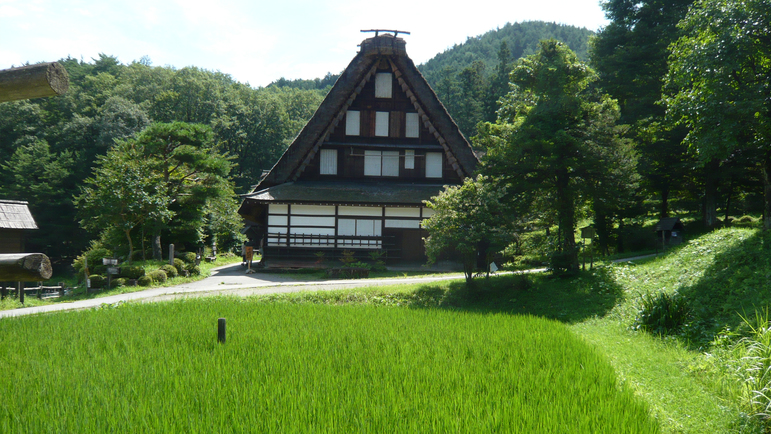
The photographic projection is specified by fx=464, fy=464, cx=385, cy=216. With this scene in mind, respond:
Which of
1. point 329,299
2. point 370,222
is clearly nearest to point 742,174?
point 370,222

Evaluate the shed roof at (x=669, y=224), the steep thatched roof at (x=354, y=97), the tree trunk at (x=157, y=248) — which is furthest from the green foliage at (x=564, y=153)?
the tree trunk at (x=157, y=248)

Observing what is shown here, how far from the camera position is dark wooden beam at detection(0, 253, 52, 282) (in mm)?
3449

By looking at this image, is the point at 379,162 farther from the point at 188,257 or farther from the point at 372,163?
the point at 188,257

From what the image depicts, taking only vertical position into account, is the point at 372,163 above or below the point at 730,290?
above

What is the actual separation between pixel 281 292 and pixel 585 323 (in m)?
8.55

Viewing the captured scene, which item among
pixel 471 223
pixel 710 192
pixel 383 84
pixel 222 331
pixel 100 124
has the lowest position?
pixel 222 331

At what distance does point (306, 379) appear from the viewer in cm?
525

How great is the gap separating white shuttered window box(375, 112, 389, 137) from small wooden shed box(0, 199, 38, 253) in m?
18.2

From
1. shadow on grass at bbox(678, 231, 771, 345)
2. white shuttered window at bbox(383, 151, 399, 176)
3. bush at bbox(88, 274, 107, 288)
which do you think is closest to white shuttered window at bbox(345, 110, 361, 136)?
white shuttered window at bbox(383, 151, 399, 176)

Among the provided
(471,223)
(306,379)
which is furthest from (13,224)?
(306,379)

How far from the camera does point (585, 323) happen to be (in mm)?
10797

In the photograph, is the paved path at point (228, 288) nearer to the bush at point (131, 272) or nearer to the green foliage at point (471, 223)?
the bush at point (131, 272)

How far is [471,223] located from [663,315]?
5.70 meters

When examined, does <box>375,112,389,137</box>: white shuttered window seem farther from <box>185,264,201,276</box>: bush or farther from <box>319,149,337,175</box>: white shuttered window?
<box>185,264,201,276</box>: bush
